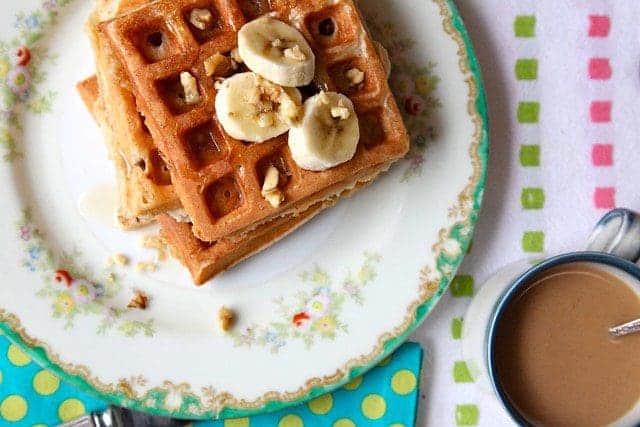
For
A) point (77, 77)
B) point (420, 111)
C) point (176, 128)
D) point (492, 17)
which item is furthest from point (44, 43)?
point (492, 17)

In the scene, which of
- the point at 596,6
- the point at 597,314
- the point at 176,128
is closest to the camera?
the point at 176,128

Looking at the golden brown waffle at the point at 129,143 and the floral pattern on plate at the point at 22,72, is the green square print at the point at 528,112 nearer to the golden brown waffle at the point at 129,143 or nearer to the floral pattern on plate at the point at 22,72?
the golden brown waffle at the point at 129,143

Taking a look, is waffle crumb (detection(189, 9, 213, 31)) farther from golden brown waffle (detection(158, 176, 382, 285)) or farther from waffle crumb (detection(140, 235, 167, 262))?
waffle crumb (detection(140, 235, 167, 262))

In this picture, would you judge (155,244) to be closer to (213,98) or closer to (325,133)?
(213,98)

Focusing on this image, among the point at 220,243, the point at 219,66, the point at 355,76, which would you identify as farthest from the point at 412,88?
the point at 220,243

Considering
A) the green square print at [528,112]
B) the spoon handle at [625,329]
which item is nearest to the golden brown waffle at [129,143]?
the green square print at [528,112]

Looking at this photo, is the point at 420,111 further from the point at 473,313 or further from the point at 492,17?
the point at 473,313

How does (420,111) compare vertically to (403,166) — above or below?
above
